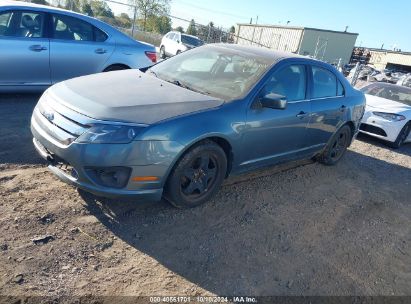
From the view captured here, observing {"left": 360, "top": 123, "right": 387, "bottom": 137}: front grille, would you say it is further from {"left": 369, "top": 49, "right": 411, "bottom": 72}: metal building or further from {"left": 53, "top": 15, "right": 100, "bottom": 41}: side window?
{"left": 369, "top": 49, "right": 411, "bottom": 72}: metal building

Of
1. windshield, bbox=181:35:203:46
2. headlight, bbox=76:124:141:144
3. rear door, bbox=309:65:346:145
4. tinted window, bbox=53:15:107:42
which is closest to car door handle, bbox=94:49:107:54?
tinted window, bbox=53:15:107:42

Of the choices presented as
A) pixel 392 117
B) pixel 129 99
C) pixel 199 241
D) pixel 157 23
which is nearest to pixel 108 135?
pixel 129 99

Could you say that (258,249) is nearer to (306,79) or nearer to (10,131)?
(306,79)

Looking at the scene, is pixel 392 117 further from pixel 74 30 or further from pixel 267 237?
pixel 74 30

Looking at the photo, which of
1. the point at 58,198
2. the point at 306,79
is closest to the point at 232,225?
the point at 58,198

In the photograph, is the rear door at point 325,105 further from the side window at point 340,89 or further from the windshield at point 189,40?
the windshield at point 189,40

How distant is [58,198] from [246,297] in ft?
6.60

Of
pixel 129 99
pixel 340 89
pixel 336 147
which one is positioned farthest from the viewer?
pixel 336 147

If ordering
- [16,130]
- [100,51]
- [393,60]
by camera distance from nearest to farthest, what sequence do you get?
[16,130], [100,51], [393,60]

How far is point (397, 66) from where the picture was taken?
2003 inches

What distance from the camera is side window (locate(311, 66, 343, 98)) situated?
5055 millimetres

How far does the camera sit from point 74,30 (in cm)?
650

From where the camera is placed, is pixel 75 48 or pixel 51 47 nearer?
pixel 51 47

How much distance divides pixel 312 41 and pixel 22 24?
155 ft
